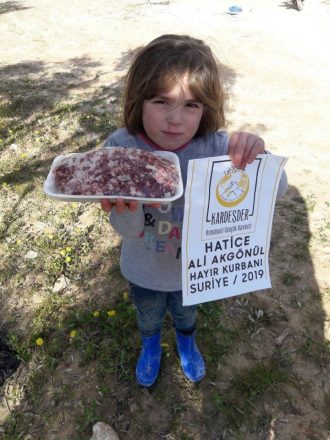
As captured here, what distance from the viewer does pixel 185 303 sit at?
2.02 m

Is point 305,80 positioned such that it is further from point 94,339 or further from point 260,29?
point 94,339

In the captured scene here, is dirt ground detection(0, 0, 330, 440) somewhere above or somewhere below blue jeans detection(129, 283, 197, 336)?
below

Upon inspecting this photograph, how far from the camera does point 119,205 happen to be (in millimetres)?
1604

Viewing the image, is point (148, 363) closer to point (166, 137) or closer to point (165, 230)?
point (165, 230)

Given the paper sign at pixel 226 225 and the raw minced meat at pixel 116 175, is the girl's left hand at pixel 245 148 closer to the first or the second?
the paper sign at pixel 226 225

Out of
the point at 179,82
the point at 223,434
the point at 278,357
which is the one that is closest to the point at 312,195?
the point at 278,357

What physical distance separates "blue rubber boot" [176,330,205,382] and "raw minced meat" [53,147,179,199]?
1.62m

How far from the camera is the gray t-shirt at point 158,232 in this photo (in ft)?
6.75

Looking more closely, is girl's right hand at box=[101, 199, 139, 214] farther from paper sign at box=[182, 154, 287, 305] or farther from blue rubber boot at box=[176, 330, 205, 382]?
blue rubber boot at box=[176, 330, 205, 382]

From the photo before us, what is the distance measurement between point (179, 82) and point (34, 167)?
Answer: 13.6 ft

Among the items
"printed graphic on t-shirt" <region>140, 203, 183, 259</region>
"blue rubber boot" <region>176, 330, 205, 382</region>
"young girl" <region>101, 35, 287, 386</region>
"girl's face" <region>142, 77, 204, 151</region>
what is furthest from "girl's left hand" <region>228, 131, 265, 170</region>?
"blue rubber boot" <region>176, 330, 205, 382</region>

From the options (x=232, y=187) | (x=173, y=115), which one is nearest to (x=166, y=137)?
(x=173, y=115)

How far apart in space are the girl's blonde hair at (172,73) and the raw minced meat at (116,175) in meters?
0.35

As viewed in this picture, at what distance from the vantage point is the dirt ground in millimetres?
3709
